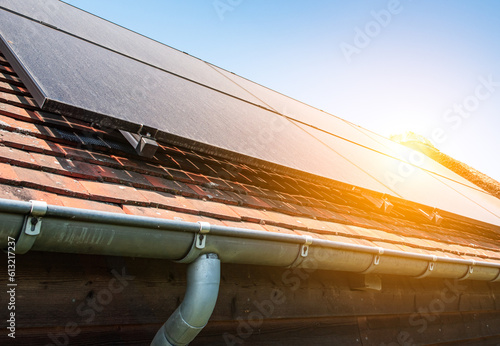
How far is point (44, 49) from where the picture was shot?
1884 millimetres

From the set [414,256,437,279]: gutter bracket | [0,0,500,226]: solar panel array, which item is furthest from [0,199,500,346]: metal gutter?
[414,256,437,279]: gutter bracket

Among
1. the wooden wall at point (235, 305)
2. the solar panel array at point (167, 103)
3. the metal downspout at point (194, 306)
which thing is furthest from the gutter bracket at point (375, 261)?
the metal downspout at point (194, 306)

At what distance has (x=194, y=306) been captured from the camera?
149cm

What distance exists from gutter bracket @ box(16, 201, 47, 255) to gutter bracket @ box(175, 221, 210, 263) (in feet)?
1.78

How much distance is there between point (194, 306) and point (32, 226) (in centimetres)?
65

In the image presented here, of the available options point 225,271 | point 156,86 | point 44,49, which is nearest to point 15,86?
point 44,49

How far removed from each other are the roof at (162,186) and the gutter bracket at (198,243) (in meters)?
0.10

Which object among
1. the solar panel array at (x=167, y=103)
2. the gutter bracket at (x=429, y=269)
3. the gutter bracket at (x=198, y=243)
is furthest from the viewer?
the gutter bracket at (x=429, y=269)

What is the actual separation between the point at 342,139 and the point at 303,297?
2.05 m

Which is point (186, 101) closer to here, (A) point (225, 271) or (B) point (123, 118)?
(B) point (123, 118)

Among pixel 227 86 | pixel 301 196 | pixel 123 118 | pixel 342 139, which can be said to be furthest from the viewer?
pixel 342 139

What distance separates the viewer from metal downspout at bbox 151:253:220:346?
4.86 ft

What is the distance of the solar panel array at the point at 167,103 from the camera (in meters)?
1.61

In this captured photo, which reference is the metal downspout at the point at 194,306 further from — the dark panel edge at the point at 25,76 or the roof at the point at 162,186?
the dark panel edge at the point at 25,76
